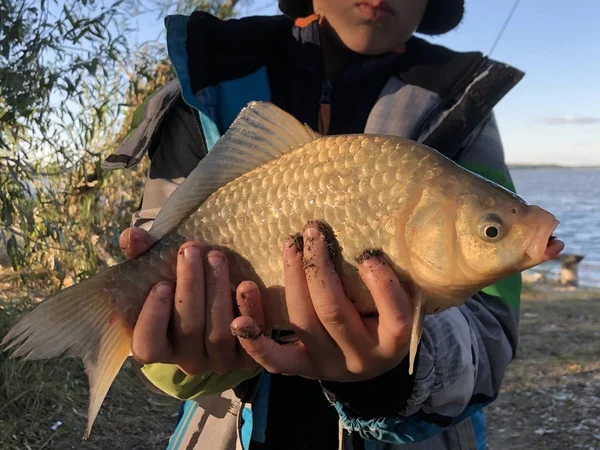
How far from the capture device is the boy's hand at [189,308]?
0.84m

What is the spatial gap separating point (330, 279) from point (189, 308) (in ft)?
0.72

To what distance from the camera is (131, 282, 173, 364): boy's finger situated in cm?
85

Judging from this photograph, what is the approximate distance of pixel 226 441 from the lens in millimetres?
1178

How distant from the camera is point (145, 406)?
2.47 metres

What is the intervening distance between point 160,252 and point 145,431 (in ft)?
5.49

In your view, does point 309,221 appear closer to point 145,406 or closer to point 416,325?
point 416,325

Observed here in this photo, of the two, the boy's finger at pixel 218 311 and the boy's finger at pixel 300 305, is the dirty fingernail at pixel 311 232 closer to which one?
the boy's finger at pixel 300 305

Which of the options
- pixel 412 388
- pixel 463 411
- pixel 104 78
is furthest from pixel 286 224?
pixel 104 78

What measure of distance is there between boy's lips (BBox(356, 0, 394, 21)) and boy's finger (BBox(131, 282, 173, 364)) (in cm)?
77

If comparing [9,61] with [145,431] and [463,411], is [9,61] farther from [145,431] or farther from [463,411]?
[463,411]

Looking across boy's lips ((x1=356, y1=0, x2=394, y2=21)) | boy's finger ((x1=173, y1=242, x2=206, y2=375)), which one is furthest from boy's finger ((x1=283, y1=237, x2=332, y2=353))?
boy's lips ((x1=356, y1=0, x2=394, y2=21))

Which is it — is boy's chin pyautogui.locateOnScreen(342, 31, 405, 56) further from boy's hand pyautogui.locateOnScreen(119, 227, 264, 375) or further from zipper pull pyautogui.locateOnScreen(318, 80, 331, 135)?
boy's hand pyautogui.locateOnScreen(119, 227, 264, 375)

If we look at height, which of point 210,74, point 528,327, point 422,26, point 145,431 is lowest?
point 145,431

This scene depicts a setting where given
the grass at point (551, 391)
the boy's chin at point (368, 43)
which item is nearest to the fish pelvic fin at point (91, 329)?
the boy's chin at point (368, 43)
